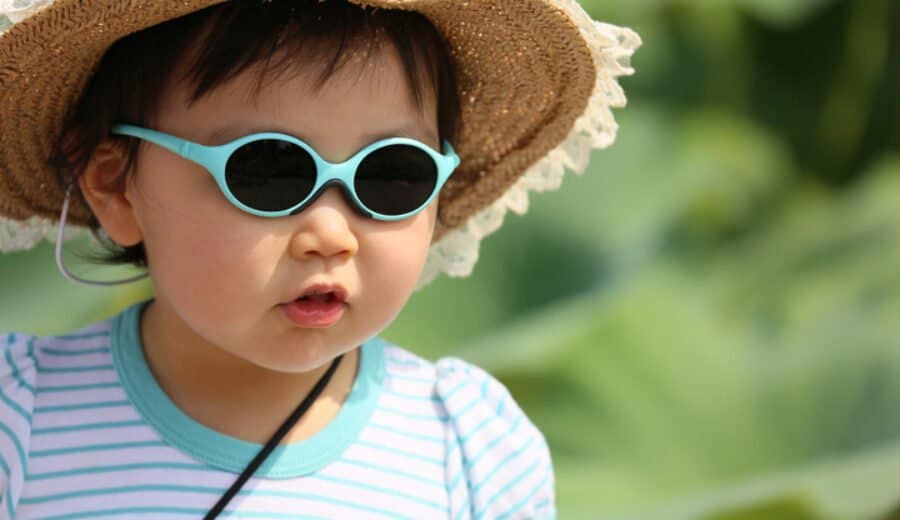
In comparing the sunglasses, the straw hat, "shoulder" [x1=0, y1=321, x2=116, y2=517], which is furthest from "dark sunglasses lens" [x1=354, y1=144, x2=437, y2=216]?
"shoulder" [x1=0, y1=321, x2=116, y2=517]

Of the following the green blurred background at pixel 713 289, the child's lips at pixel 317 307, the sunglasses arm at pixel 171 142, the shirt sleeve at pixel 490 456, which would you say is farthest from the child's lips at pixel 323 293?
the green blurred background at pixel 713 289

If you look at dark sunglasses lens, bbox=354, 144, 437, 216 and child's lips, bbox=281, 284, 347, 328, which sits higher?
dark sunglasses lens, bbox=354, 144, 437, 216

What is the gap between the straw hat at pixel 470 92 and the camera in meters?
1.57

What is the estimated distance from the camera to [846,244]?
3.63 metres

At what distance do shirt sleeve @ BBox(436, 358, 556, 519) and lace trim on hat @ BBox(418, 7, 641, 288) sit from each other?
22 centimetres

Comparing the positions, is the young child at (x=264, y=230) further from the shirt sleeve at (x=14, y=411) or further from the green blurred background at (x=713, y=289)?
the green blurred background at (x=713, y=289)

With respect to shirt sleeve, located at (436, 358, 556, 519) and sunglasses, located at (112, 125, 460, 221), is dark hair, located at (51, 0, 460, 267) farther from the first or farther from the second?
shirt sleeve, located at (436, 358, 556, 519)

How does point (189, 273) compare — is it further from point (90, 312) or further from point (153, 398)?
point (90, 312)

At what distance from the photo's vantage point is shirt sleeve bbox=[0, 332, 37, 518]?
5.41ft

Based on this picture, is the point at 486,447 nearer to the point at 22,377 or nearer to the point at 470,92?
the point at 470,92

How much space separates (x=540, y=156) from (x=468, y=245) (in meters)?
0.16

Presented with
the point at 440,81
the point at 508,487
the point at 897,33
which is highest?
the point at 440,81

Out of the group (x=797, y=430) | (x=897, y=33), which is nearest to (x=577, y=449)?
(x=797, y=430)

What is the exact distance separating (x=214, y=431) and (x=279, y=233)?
0.89 feet
